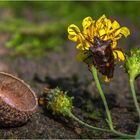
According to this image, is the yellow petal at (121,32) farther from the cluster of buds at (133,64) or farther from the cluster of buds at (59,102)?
the cluster of buds at (59,102)

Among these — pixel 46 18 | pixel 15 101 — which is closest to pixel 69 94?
pixel 15 101

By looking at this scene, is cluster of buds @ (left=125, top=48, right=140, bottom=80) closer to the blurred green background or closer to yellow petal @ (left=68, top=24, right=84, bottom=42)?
yellow petal @ (left=68, top=24, right=84, bottom=42)

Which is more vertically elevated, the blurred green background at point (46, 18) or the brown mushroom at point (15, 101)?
the blurred green background at point (46, 18)

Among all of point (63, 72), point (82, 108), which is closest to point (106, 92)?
point (82, 108)

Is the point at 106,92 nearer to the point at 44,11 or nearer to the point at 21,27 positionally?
the point at 21,27

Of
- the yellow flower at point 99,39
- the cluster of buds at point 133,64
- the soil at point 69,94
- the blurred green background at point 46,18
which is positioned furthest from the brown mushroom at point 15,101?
the blurred green background at point 46,18
